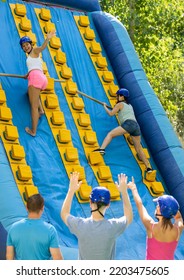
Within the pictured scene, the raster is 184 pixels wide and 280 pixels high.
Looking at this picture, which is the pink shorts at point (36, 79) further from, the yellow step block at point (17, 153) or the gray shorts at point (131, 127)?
the gray shorts at point (131, 127)

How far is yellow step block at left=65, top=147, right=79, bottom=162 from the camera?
9.09 m

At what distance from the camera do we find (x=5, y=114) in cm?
889

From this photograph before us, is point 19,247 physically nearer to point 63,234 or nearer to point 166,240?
point 166,240

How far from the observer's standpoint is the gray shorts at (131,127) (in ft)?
31.6

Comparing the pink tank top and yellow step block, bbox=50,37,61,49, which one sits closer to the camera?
the pink tank top

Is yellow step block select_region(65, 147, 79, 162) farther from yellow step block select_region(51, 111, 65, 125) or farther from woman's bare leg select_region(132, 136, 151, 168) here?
woman's bare leg select_region(132, 136, 151, 168)

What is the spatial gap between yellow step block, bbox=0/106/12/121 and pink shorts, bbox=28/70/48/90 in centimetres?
44

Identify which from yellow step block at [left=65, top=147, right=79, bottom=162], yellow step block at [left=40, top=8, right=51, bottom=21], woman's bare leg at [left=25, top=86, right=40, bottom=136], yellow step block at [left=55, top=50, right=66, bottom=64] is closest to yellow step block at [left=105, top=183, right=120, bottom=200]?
yellow step block at [left=65, top=147, right=79, bottom=162]

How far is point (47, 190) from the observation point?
8.55 meters

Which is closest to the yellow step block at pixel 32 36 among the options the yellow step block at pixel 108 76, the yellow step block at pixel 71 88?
the yellow step block at pixel 71 88

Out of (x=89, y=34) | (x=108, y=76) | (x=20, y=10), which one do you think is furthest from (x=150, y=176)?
(x=20, y=10)

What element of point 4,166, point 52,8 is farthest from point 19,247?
point 52,8

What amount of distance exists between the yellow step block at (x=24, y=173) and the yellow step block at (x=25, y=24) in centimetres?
251

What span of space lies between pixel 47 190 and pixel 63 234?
63 centimetres
